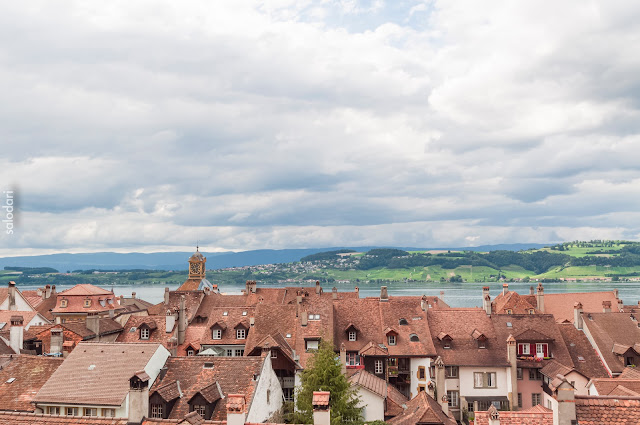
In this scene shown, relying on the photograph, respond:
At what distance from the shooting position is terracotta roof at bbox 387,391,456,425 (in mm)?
45188

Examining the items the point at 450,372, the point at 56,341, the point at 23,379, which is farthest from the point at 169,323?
the point at 450,372

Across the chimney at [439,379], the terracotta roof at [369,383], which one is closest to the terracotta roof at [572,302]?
the chimney at [439,379]

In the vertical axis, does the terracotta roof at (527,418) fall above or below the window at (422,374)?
above

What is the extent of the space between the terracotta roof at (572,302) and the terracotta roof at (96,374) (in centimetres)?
6600

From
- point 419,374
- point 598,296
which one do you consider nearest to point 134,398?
point 419,374

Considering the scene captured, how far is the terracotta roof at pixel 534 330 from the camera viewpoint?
67.4 m

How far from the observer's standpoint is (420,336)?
7006 centimetres

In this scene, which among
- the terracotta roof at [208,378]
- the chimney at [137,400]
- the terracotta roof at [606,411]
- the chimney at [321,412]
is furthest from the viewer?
the terracotta roof at [208,378]

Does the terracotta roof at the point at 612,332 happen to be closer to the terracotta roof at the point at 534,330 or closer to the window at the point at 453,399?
the terracotta roof at the point at 534,330

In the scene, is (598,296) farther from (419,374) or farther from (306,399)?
(306,399)

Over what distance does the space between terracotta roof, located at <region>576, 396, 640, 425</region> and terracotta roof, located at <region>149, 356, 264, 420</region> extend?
27.3 m

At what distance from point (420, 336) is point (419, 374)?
464 centimetres

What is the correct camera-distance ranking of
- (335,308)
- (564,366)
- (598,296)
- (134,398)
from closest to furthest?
(134,398) → (564,366) → (335,308) → (598,296)

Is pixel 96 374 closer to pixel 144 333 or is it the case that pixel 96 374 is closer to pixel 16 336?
pixel 16 336
